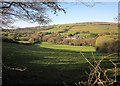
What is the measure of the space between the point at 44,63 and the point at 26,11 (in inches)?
50.4

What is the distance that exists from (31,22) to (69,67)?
54.2 inches

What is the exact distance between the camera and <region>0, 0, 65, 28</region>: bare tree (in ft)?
23.0

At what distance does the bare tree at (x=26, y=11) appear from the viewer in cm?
Answer: 702

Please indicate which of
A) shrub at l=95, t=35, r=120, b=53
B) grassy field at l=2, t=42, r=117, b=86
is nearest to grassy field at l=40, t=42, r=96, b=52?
grassy field at l=2, t=42, r=117, b=86

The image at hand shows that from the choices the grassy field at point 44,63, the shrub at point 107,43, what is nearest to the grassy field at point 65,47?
the grassy field at point 44,63

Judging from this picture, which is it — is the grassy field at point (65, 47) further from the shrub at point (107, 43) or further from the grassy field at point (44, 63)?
the shrub at point (107, 43)

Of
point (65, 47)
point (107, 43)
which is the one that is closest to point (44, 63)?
point (65, 47)

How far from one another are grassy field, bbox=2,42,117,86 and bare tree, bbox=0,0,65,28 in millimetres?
568

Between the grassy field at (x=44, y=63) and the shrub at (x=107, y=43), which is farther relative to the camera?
the shrub at (x=107, y=43)

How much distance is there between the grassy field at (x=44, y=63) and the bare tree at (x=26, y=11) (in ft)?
1.86

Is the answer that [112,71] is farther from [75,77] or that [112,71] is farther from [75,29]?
[75,29]

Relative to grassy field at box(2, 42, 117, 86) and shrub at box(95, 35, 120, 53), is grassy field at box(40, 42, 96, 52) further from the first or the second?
shrub at box(95, 35, 120, 53)

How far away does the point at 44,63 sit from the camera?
7281mm

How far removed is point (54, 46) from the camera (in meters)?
7.36
